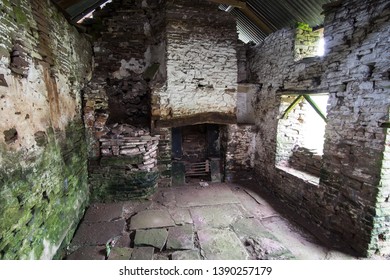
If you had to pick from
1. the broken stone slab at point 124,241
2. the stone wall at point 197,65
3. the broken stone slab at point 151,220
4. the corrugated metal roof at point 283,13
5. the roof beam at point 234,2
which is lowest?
the broken stone slab at point 124,241

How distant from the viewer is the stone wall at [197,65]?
15.3ft

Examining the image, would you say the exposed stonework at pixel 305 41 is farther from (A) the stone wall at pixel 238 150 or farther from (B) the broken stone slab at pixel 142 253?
(B) the broken stone slab at pixel 142 253

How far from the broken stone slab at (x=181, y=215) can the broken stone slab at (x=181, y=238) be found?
0.52 ft

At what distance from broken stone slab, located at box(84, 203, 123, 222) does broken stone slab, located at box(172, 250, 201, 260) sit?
4.68 ft

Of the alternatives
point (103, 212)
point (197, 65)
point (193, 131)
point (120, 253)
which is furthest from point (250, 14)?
point (120, 253)

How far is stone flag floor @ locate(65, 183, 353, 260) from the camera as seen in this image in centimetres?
293

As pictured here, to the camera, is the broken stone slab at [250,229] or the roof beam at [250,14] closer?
the broken stone slab at [250,229]

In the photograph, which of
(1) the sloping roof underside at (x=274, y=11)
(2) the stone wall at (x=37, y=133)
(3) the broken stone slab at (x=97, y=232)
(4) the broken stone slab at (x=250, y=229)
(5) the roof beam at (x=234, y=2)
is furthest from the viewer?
(5) the roof beam at (x=234, y=2)

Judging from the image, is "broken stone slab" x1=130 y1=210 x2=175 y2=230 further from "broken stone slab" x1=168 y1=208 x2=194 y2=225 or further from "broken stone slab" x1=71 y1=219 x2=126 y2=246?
"broken stone slab" x1=71 y1=219 x2=126 y2=246

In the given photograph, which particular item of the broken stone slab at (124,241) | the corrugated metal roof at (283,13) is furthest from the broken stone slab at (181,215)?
the corrugated metal roof at (283,13)

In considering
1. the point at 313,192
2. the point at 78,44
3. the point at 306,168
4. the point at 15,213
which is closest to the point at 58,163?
the point at 15,213

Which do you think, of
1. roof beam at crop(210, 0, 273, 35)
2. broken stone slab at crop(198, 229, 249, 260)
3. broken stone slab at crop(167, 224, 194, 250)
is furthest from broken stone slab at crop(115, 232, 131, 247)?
roof beam at crop(210, 0, 273, 35)

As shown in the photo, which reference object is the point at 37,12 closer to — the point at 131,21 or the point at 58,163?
the point at 58,163

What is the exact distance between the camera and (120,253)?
2.89m
